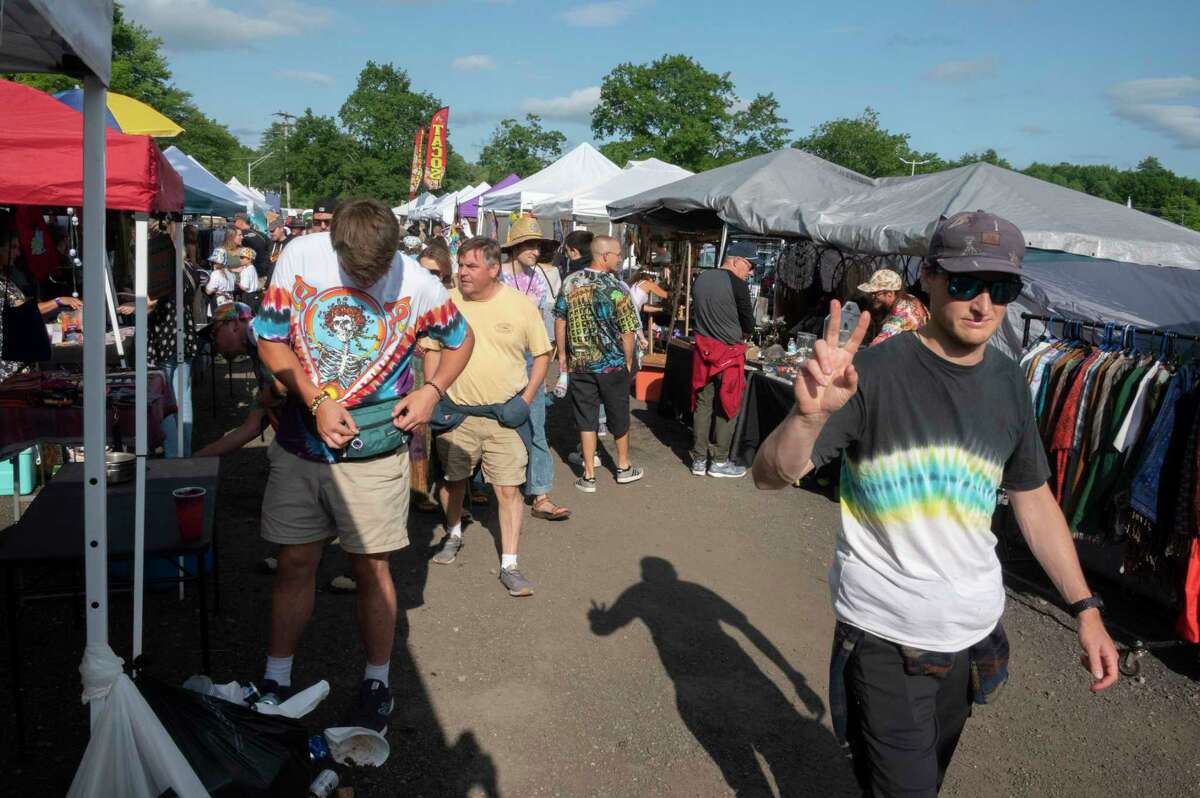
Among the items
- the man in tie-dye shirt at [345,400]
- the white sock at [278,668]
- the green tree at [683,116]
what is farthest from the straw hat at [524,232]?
the green tree at [683,116]

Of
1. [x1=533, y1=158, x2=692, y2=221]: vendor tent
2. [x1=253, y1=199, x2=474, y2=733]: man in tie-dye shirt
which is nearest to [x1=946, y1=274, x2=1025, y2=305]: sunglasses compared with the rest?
[x1=253, y1=199, x2=474, y2=733]: man in tie-dye shirt

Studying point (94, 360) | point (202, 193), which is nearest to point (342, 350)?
point (94, 360)

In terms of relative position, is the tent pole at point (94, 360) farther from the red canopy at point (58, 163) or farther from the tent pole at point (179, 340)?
the tent pole at point (179, 340)

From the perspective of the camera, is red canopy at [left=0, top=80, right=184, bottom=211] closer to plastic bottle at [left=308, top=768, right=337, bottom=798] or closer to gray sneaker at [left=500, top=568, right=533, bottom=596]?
plastic bottle at [left=308, top=768, right=337, bottom=798]

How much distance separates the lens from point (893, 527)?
2197mm

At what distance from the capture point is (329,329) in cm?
310

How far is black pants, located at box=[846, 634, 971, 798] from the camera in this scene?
219 cm

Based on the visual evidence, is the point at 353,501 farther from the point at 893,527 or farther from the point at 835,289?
the point at 835,289

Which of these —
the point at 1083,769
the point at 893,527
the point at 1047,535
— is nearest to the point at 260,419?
the point at 893,527

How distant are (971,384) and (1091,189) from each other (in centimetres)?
10613

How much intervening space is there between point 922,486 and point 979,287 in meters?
0.50

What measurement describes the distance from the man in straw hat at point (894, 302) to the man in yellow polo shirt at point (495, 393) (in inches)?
119

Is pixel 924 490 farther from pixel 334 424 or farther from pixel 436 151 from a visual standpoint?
pixel 436 151

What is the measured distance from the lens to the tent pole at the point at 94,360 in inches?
92.2
